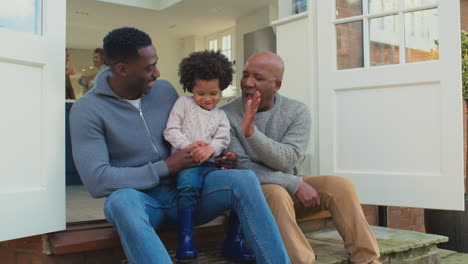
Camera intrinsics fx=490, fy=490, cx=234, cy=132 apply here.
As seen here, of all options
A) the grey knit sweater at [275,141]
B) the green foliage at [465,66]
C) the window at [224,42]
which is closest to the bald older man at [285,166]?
the grey knit sweater at [275,141]

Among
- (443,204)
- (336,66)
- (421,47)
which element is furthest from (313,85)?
(443,204)

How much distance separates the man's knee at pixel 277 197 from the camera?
2.04 meters

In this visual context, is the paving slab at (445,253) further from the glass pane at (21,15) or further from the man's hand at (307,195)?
the glass pane at (21,15)

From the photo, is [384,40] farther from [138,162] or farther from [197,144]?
[138,162]

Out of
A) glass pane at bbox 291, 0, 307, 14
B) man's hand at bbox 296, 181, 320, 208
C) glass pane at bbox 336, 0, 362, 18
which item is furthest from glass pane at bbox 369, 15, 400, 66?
man's hand at bbox 296, 181, 320, 208

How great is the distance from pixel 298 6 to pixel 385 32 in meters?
0.71

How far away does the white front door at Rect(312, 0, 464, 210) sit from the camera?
271 centimetres

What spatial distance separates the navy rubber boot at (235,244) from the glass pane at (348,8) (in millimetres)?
1595

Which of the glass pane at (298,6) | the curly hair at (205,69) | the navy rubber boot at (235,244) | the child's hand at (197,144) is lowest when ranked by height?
the navy rubber boot at (235,244)

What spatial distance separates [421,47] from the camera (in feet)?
9.32

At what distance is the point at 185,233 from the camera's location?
1.96 meters

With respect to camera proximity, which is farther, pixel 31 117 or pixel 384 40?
pixel 384 40

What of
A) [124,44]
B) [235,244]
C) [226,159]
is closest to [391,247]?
[235,244]

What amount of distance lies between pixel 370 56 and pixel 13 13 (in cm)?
202
